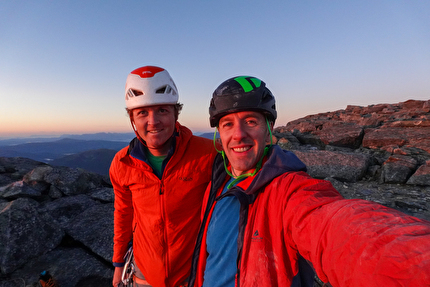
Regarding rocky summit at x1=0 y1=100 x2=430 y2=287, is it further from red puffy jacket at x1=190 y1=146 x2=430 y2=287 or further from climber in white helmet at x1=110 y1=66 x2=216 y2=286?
red puffy jacket at x1=190 y1=146 x2=430 y2=287

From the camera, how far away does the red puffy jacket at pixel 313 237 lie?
891mm

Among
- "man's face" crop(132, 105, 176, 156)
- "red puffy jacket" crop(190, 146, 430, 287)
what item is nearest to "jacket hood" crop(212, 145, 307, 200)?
"red puffy jacket" crop(190, 146, 430, 287)

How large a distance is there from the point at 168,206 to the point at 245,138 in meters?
1.62

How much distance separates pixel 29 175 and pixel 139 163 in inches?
476

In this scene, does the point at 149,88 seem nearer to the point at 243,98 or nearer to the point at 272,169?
the point at 243,98

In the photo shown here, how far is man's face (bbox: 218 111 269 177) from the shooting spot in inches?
89.3

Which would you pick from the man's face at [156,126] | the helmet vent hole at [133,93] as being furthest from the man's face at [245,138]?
→ the helmet vent hole at [133,93]

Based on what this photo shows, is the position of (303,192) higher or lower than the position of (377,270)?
higher

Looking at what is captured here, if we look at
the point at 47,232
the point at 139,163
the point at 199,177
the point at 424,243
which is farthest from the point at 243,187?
the point at 47,232

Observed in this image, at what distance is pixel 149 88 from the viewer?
3.15 metres

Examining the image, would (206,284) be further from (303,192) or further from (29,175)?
(29,175)

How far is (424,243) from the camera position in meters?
0.86

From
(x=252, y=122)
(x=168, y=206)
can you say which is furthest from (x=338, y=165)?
(x=168, y=206)

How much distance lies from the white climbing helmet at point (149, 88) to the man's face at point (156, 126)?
13 centimetres
